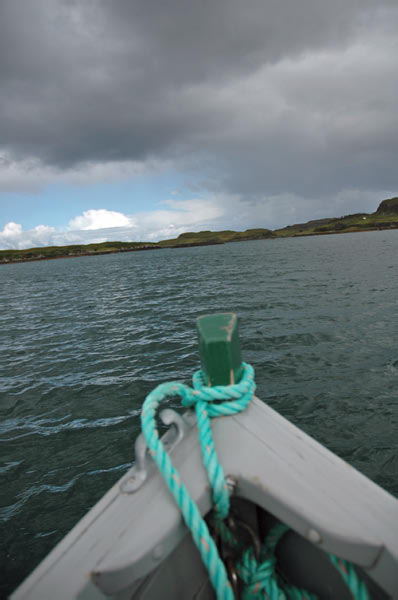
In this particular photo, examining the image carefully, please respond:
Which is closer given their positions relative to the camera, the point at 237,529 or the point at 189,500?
the point at 189,500

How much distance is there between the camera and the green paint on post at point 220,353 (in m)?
2.16

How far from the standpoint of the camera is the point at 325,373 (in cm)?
847

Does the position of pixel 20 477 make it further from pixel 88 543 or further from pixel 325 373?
pixel 325 373

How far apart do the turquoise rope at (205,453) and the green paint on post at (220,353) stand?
75mm

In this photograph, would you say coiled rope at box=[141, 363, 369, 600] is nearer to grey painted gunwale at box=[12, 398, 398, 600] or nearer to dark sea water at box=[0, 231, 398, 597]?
grey painted gunwale at box=[12, 398, 398, 600]

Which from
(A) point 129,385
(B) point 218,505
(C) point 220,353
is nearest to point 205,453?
(B) point 218,505

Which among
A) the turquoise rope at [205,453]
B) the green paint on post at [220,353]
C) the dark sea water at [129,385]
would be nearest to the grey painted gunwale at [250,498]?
the turquoise rope at [205,453]

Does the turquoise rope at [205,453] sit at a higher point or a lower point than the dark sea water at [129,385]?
higher

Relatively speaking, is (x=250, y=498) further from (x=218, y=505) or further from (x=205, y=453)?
(x=205, y=453)

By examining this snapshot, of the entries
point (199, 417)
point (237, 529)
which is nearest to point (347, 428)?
point (237, 529)

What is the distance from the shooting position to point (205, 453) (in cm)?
196

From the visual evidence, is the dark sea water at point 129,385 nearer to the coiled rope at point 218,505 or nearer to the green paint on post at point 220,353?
the coiled rope at point 218,505

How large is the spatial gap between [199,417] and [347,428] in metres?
5.33

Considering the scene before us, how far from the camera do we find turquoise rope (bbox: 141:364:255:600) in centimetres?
170
